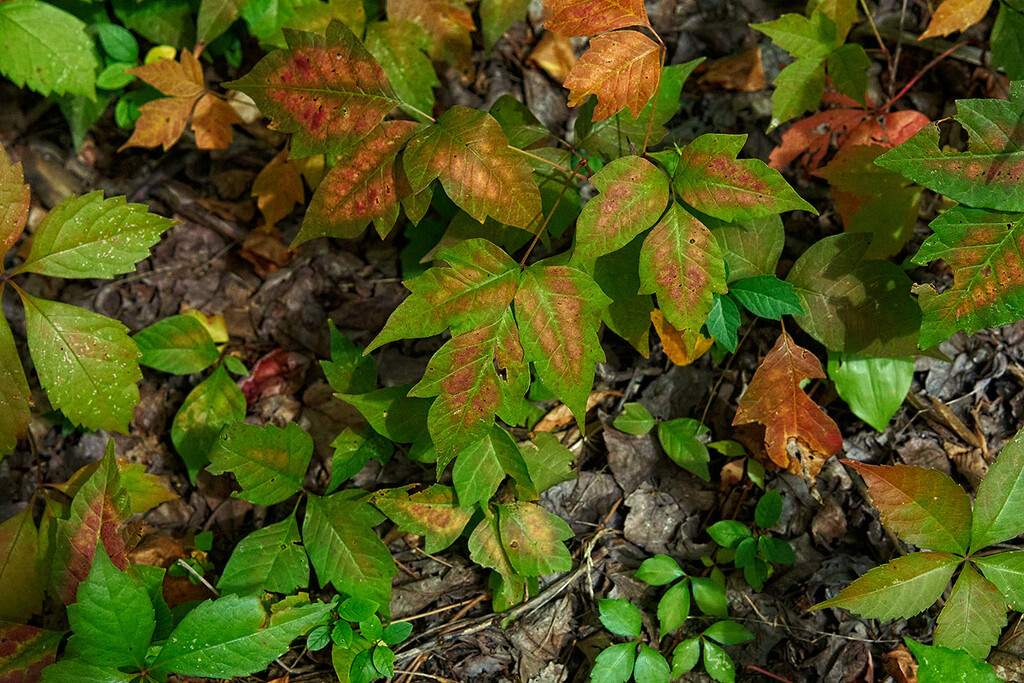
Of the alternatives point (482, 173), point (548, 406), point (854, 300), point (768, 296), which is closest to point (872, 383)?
point (854, 300)

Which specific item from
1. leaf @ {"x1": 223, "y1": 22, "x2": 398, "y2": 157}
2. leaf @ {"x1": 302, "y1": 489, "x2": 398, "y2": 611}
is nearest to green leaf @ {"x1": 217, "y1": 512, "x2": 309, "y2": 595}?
leaf @ {"x1": 302, "y1": 489, "x2": 398, "y2": 611}

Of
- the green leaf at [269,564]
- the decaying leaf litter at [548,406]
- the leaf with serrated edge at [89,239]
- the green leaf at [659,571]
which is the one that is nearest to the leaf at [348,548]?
the green leaf at [269,564]

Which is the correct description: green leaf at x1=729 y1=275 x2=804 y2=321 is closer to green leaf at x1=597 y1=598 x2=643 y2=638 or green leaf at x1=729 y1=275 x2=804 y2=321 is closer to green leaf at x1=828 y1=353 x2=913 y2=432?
green leaf at x1=828 y1=353 x2=913 y2=432

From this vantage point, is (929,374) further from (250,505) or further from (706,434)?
(250,505)

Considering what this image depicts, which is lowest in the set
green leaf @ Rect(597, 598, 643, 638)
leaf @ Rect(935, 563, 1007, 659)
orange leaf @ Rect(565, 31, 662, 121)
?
green leaf @ Rect(597, 598, 643, 638)

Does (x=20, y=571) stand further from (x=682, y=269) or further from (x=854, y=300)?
(x=854, y=300)

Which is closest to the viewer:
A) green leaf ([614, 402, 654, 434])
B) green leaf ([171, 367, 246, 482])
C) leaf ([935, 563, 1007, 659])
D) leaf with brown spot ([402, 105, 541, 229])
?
leaf ([935, 563, 1007, 659])

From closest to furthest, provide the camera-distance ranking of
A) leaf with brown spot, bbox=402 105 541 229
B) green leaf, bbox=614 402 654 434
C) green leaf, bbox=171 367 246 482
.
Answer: leaf with brown spot, bbox=402 105 541 229, green leaf, bbox=614 402 654 434, green leaf, bbox=171 367 246 482
